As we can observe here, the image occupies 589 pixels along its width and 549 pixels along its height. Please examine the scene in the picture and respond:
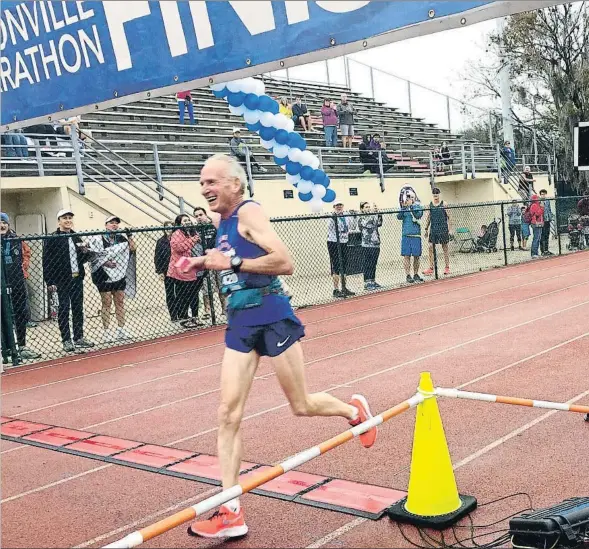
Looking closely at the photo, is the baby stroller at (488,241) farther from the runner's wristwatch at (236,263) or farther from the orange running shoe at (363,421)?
the runner's wristwatch at (236,263)

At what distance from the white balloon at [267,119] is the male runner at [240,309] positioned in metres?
5.92

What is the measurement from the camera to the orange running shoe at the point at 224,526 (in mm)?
3951

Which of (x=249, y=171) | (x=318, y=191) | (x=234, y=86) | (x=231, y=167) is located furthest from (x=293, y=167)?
(x=249, y=171)

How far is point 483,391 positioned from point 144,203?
36.0 ft

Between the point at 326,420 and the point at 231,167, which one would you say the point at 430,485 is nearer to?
the point at 231,167

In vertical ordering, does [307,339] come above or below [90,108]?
below

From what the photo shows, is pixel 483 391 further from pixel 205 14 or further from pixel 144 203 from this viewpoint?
pixel 144 203

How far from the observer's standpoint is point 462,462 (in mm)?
4934

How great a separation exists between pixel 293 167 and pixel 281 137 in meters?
0.73

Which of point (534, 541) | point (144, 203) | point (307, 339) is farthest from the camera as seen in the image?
point (144, 203)

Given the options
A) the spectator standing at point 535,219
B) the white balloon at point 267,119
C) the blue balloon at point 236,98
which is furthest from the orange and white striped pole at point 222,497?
the spectator standing at point 535,219

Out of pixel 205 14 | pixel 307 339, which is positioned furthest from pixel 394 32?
pixel 307 339

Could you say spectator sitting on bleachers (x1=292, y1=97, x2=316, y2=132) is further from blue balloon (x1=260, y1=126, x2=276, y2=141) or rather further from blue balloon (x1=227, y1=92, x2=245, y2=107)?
blue balloon (x1=227, y1=92, x2=245, y2=107)

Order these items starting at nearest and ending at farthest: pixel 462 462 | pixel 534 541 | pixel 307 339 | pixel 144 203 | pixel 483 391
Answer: pixel 534 541
pixel 462 462
pixel 483 391
pixel 307 339
pixel 144 203
